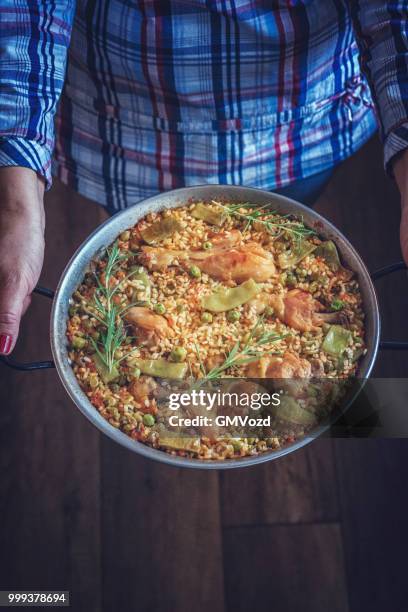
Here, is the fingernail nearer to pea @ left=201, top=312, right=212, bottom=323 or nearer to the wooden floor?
pea @ left=201, top=312, right=212, bottom=323

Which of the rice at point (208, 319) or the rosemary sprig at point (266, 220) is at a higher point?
the rosemary sprig at point (266, 220)

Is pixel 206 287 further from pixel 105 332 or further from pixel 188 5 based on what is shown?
pixel 188 5

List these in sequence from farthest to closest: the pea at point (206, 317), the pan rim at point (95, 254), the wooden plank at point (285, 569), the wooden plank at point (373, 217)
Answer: the wooden plank at point (373, 217) < the wooden plank at point (285, 569) < the pea at point (206, 317) < the pan rim at point (95, 254)

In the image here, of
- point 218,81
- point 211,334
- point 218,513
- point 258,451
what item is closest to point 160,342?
point 211,334

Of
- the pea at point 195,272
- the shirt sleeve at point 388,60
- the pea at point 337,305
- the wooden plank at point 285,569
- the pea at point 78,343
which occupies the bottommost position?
the wooden plank at point 285,569

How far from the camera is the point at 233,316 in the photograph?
1.04 metres

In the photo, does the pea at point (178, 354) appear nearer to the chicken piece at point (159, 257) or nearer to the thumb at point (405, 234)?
the chicken piece at point (159, 257)

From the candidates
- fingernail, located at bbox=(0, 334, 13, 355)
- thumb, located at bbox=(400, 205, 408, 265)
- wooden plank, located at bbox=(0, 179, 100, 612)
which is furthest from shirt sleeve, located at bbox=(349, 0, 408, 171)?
wooden plank, located at bbox=(0, 179, 100, 612)

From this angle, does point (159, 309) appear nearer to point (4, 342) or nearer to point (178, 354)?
point (178, 354)

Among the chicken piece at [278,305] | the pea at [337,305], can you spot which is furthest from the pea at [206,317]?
the pea at [337,305]

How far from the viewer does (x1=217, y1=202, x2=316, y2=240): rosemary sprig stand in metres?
1.12

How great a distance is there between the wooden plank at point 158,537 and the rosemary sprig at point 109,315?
0.94 meters

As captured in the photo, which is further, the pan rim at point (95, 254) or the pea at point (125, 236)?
the pea at point (125, 236)

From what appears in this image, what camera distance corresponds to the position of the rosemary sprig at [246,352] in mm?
997
